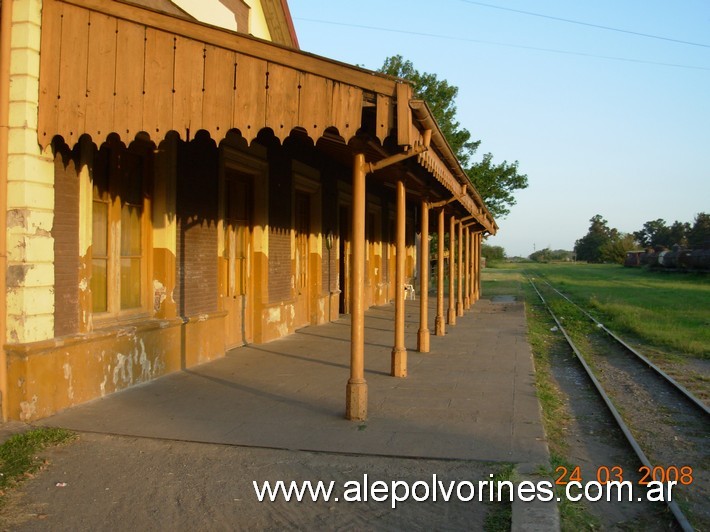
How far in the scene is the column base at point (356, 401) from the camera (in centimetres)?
609

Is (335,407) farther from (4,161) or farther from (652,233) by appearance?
(652,233)

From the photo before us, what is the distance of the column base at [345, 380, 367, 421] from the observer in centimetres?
609

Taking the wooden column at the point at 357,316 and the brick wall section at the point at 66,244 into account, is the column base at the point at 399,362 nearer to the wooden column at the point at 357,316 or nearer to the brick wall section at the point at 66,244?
the wooden column at the point at 357,316

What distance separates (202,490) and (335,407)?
233 cm

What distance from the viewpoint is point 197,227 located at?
8781 millimetres

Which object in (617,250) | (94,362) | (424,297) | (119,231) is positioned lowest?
(94,362)

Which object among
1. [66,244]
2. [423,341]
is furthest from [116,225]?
[423,341]

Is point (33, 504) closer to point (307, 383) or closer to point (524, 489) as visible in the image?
Answer: point (524, 489)

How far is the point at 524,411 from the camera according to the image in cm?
643

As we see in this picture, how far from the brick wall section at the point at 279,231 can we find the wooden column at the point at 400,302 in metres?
3.36

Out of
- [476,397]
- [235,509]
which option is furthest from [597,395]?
[235,509]

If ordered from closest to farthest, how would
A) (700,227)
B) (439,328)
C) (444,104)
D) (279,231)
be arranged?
(279,231) < (439,328) < (444,104) < (700,227)

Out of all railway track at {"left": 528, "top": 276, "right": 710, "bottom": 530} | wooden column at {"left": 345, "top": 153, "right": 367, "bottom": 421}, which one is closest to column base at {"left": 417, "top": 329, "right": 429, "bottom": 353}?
railway track at {"left": 528, "top": 276, "right": 710, "bottom": 530}

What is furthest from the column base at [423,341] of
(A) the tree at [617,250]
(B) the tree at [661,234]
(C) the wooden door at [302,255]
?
(A) the tree at [617,250]
